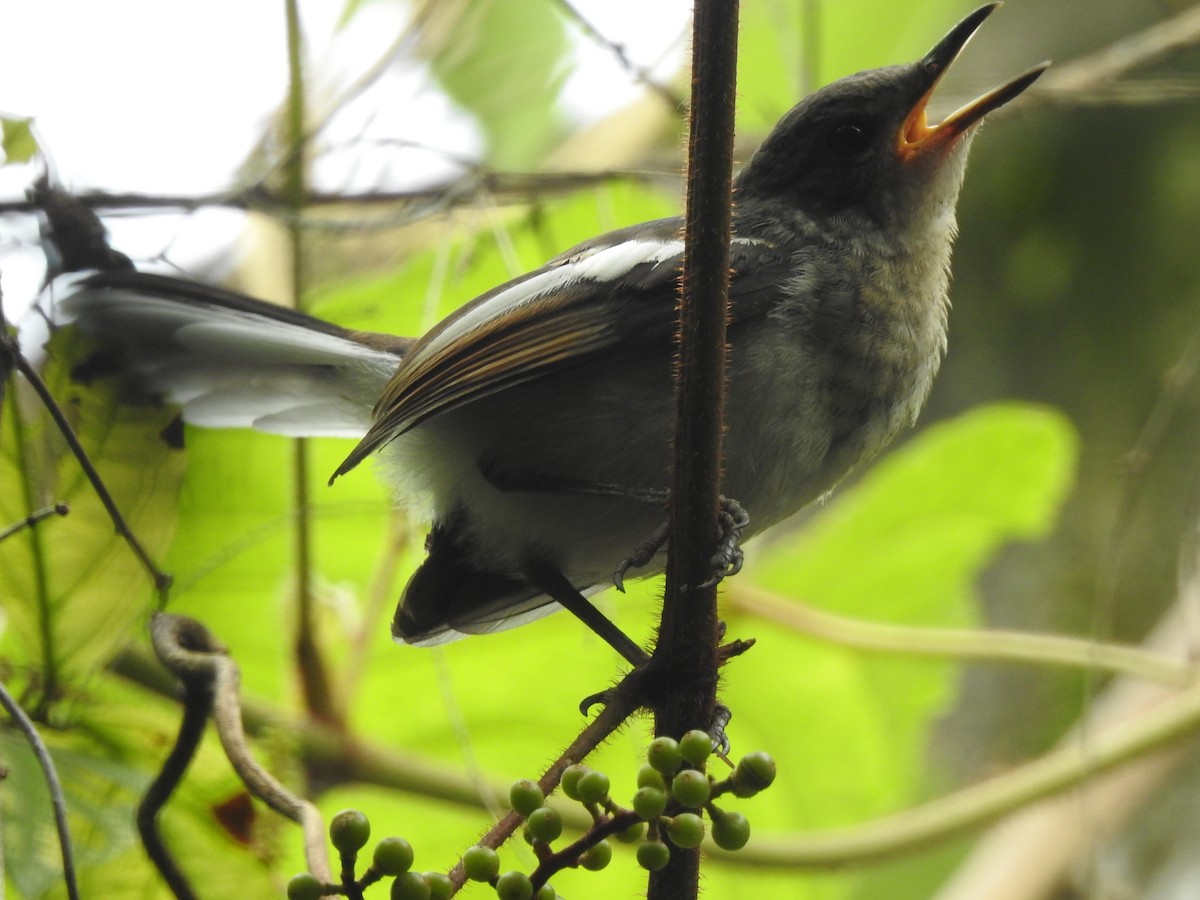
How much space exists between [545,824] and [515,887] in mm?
66

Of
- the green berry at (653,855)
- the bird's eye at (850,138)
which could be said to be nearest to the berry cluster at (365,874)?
the green berry at (653,855)

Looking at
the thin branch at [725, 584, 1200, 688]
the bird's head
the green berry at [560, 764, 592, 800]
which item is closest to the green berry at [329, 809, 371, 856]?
the green berry at [560, 764, 592, 800]

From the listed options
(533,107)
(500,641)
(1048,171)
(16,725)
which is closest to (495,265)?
(533,107)

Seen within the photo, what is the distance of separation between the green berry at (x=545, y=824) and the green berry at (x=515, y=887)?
0.13 ft

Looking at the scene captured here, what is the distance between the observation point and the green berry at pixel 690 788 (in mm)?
1271

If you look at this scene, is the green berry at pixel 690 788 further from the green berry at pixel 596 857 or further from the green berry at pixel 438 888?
the green berry at pixel 438 888

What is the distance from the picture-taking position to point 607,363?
225cm

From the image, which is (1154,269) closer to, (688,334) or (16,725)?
(688,334)

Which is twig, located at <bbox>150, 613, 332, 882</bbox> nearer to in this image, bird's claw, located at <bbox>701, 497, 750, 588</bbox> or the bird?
the bird

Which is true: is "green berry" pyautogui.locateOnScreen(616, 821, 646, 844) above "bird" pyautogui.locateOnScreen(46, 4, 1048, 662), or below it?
below

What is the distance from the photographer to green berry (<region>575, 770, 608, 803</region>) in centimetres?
125

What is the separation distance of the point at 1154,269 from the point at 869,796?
10.6 ft

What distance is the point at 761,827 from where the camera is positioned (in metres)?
3.58

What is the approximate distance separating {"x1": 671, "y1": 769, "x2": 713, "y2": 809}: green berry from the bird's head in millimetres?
1509
